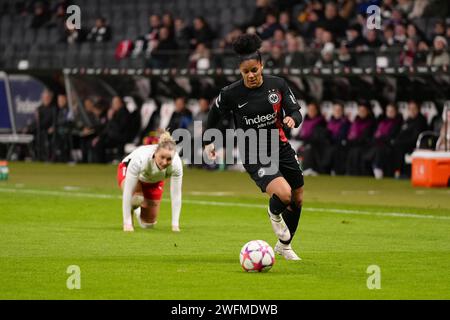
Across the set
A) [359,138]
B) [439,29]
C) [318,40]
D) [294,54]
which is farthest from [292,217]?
[318,40]

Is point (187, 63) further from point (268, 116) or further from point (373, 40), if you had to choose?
point (268, 116)

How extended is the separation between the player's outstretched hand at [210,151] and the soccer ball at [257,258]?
146 cm

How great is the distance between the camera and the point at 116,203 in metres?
20.1

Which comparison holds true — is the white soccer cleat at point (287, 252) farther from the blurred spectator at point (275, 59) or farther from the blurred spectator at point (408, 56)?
the blurred spectator at point (275, 59)

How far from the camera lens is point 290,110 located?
12.2 meters

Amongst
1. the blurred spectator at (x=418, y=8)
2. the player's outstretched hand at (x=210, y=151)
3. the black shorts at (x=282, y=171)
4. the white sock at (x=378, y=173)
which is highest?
the blurred spectator at (x=418, y=8)

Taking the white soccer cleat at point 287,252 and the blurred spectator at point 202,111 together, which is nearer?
the white soccer cleat at point 287,252

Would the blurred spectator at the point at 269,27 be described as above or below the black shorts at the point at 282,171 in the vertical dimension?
above

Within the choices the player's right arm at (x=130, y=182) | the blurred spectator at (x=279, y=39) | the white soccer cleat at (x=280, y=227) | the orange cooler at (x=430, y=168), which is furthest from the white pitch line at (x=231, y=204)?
the blurred spectator at (x=279, y=39)

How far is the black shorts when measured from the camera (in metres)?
12.3

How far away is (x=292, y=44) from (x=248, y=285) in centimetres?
1791

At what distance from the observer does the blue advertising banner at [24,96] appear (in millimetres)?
34219

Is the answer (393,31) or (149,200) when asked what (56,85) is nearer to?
(393,31)
